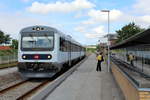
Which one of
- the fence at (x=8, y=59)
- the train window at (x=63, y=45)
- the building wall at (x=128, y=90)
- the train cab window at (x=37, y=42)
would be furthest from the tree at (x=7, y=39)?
the building wall at (x=128, y=90)

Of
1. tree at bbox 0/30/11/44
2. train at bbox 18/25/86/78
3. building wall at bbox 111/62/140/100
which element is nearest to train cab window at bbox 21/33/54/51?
train at bbox 18/25/86/78

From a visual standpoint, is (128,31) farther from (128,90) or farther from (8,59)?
(128,90)

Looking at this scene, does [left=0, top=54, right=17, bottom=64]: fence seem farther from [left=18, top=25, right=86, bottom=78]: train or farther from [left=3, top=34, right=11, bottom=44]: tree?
[left=3, top=34, right=11, bottom=44]: tree

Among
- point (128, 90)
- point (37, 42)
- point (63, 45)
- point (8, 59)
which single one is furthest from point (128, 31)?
point (128, 90)

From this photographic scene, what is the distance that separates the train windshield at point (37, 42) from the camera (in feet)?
50.1

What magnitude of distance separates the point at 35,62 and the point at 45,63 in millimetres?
578

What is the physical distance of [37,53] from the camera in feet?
49.5

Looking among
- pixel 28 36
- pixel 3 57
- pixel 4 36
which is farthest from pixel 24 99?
Answer: pixel 4 36

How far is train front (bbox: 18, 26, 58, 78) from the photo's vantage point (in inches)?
580

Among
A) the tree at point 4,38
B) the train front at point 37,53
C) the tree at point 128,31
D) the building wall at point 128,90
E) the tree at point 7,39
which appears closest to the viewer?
the building wall at point 128,90

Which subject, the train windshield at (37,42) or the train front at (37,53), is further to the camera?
the train windshield at (37,42)

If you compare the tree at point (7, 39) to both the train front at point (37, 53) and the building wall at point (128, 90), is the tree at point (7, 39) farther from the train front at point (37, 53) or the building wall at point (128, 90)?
the building wall at point (128, 90)

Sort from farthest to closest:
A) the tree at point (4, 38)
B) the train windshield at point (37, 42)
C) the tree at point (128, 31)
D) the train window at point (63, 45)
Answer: the tree at point (128, 31) → the tree at point (4, 38) → the train window at point (63, 45) → the train windshield at point (37, 42)

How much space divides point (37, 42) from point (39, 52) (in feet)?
2.33
